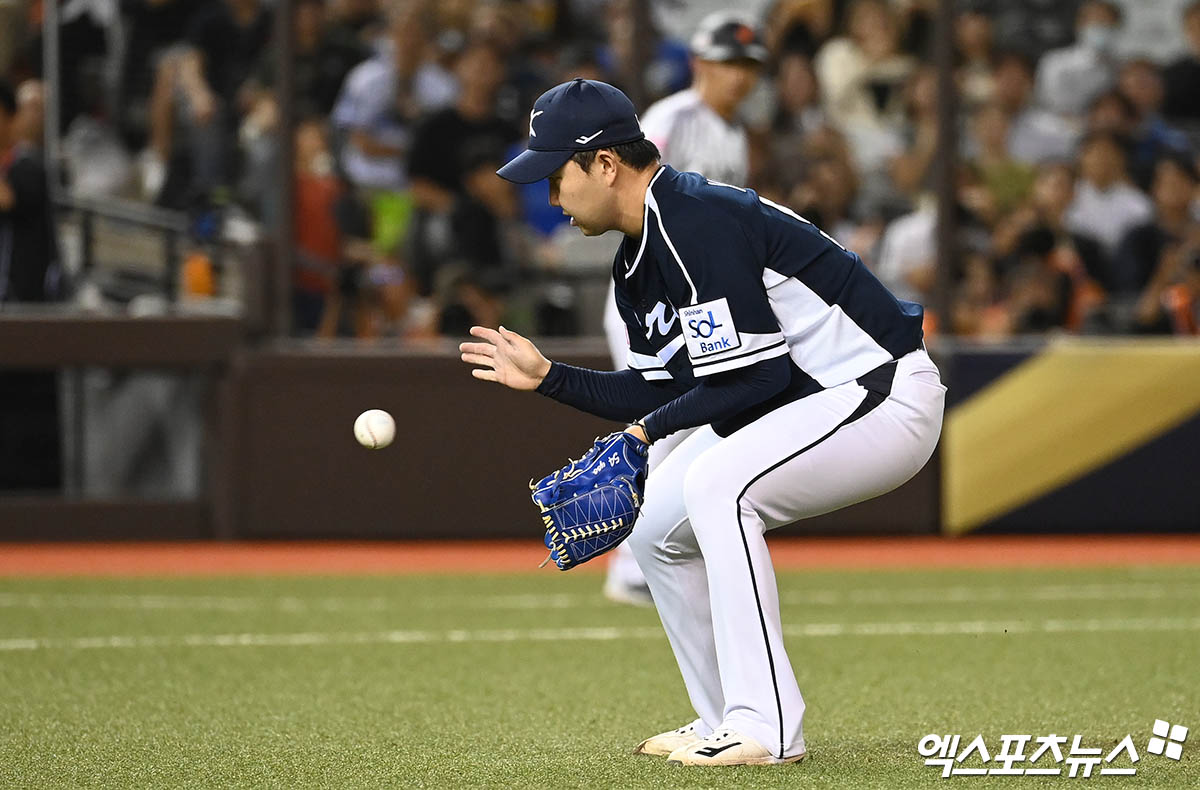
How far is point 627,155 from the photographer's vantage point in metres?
4.00

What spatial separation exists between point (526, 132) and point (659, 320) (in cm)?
677

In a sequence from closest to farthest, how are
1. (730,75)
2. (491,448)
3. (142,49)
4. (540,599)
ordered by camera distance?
1. (730,75)
2. (540,599)
3. (491,448)
4. (142,49)

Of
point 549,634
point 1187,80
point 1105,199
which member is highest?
point 1187,80

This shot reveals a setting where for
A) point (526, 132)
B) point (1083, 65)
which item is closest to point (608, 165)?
point (526, 132)

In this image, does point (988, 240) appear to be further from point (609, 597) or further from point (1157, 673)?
point (1157, 673)

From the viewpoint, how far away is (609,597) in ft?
25.8

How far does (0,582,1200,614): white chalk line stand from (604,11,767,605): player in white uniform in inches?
24.8

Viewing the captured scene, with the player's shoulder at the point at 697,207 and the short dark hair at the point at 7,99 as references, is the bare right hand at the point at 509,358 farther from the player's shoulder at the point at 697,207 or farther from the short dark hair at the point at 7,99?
the short dark hair at the point at 7,99

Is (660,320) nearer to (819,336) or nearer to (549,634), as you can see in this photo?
(819,336)

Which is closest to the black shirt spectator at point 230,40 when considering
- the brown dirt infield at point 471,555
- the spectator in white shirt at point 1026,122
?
the brown dirt infield at point 471,555

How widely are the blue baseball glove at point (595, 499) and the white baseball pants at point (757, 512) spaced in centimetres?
14

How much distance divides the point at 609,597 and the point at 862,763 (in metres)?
3.83

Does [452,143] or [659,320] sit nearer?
[659,320]

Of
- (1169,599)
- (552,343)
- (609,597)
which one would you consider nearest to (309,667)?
(609,597)
